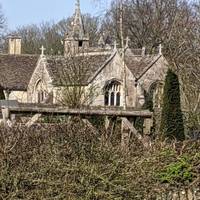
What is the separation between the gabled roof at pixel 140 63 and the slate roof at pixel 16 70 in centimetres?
891

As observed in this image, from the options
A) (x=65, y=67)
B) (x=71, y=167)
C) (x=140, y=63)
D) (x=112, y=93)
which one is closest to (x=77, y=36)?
(x=140, y=63)

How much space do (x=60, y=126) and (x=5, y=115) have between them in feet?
14.4

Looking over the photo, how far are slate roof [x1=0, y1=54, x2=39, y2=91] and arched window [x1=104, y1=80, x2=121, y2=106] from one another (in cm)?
886

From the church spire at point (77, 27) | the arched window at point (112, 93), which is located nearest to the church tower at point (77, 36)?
the church spire at point (77, 27)

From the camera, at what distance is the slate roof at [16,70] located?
1977 inches

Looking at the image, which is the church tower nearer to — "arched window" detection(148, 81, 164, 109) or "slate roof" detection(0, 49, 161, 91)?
"slate roof" detection(0, 49, 161, 91)

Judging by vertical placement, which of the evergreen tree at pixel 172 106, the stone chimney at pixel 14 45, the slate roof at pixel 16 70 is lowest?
the evergreen tree at pixel 172 106

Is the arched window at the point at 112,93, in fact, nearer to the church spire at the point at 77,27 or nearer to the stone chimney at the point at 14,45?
the church spire at the point at 77,27

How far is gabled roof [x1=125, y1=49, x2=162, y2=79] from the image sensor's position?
44562mm

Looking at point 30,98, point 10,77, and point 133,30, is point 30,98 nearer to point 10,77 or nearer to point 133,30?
point 10,77

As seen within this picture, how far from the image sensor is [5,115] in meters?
13.4

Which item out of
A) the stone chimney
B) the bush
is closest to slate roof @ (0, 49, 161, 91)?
the stone chimney

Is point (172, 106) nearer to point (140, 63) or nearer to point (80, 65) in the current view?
point (80, 65)

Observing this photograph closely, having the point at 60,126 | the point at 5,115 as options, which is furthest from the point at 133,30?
the point at 60,126
